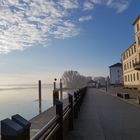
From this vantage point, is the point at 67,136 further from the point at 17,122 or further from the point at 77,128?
the point at 17,122

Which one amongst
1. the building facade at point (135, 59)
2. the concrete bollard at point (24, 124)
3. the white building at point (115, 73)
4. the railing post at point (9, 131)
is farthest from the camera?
the white building at point (115, 73)

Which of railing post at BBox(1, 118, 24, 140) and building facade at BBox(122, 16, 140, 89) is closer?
railing post at BBox(1, 118, 24, 140)

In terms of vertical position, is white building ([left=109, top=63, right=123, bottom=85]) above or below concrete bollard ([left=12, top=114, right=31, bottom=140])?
above

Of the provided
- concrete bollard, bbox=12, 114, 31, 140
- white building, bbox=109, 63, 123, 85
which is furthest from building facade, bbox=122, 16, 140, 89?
concrete bollard, bbox=12, 114, 31, 140

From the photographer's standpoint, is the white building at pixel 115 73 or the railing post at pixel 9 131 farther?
the white building at pixel 115 73

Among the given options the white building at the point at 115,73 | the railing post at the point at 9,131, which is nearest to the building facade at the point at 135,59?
the white building at the point at 115,73

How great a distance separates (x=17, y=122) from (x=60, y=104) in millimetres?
A: 4793

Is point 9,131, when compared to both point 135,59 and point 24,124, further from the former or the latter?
point 135,59

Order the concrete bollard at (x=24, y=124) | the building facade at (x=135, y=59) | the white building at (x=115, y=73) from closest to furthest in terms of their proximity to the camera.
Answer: the concrete bollard at (x=24, y=124), the building facade at (x=135, y=59), the white building at (x=115, y=73)

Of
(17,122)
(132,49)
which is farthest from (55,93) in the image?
(132,49)

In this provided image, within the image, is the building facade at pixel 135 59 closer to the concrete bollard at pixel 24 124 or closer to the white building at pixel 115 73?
the white building at pixel 115 73

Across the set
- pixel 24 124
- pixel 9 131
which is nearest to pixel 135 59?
pixel 24 124

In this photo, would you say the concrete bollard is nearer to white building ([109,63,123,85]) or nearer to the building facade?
the building facade

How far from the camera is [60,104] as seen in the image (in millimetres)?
8227
